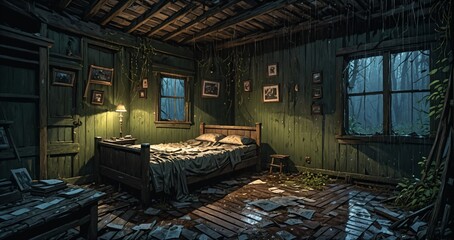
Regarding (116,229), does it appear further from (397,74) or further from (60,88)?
(397,74)

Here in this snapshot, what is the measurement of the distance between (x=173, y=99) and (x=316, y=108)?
3.52m

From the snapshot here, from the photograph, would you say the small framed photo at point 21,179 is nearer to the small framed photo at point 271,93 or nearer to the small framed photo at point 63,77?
the small framed photo at point 63,77

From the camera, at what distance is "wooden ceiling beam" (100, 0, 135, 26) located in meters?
4.21

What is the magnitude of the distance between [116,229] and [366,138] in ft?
14.8

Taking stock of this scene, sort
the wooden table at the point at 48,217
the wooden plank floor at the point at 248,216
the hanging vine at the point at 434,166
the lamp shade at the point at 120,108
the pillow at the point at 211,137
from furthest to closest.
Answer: the pillow at the point at 211,137
the lamp shade at the point at 120,108
the hanging vine at the point at 434,166
the wooden plank floor at the point at 248,216
the wooden table at the point at 48,217

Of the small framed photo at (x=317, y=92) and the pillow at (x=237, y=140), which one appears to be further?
the pillow at (x=237, y=140)

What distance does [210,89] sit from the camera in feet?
22.6

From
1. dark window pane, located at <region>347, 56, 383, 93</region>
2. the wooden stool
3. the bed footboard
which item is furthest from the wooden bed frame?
dark window pane, located at <region>347, 56, 383, 93</region>

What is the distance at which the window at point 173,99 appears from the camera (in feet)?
20.5

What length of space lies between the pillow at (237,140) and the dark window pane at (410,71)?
3.01m

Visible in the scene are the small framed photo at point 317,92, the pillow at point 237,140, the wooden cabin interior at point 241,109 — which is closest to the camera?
the wooden cabin interior at point 241,109

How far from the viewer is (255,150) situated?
586 cm

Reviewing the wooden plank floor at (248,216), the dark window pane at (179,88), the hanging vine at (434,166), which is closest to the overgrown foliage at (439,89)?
the hanging vine at (434,166)

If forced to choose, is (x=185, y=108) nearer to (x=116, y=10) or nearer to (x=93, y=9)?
(x=116, y=10)
